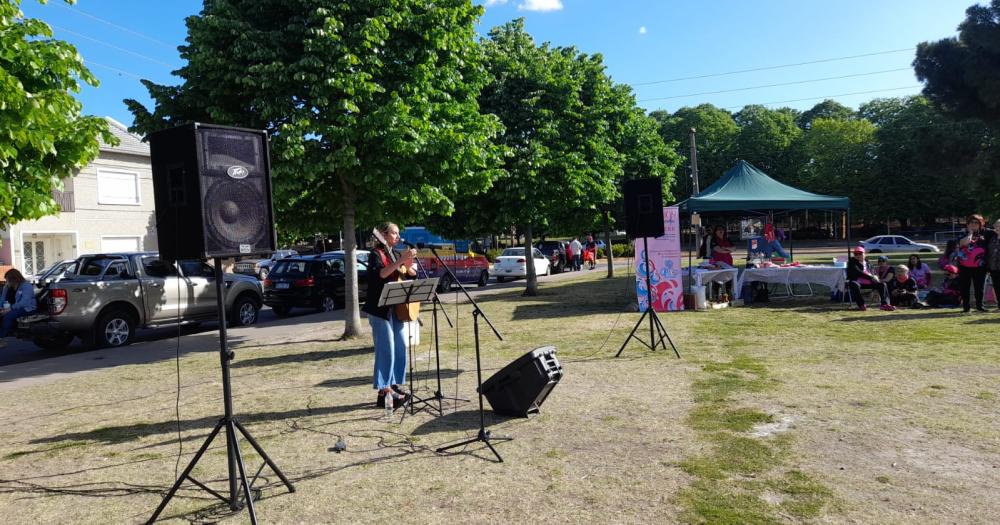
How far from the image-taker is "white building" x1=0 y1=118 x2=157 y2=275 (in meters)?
29.6

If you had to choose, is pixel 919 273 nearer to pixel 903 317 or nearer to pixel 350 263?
pixel 903 317

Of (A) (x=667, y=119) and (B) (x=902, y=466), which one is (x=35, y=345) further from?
(A) (x=667, y=119)

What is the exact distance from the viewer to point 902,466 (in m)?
4.68

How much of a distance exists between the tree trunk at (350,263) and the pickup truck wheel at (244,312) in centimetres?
460

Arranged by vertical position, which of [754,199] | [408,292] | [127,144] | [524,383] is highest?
[127,144]

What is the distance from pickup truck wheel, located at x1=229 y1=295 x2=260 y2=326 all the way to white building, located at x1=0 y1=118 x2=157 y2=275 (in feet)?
52.0

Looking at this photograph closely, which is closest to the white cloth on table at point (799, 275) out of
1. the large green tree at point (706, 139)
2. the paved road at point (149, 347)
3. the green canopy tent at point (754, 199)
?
the green canopy tent at point (754, 199)

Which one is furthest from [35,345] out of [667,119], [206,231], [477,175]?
[667,119]

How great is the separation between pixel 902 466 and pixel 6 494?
21.7 feet

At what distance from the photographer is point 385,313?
21.4ft

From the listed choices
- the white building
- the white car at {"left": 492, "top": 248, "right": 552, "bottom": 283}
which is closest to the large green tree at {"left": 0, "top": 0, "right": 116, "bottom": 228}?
the white car at {"left": 492, "top": 248, "right": 552, "bottom": 283}

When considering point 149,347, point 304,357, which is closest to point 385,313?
point 304,357

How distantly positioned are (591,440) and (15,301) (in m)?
11.7

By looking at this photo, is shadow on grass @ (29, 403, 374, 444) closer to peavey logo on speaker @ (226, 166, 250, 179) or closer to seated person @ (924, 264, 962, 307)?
peavey logo on speaker @ (226, 166, 250, 179)
